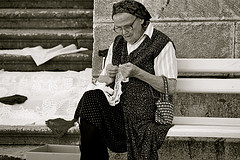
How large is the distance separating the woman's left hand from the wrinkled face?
0.91ft

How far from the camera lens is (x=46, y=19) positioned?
5.62 meters

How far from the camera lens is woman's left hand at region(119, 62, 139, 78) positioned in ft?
10.8

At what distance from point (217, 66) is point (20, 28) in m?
2.67

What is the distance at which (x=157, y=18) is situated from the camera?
169 inches

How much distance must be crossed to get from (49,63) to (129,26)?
186 cm

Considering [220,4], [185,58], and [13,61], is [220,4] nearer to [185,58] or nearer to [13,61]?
[185,58]

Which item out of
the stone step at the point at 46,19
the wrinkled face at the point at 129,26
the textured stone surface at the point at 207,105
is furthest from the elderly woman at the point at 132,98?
the stone step at the point at 46,19

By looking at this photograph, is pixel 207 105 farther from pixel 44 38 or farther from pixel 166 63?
pixel 44 38

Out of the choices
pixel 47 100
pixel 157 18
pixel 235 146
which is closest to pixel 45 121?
pixel 47 100

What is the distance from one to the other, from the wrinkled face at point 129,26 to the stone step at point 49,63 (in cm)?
158

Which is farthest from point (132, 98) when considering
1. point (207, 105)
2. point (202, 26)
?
point (202, 26)

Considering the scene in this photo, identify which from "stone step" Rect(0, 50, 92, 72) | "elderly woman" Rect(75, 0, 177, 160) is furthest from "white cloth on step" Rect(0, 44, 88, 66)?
"elderly woman" Rect(75, 0, 177, 160)

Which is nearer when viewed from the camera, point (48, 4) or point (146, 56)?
point (146, 56)

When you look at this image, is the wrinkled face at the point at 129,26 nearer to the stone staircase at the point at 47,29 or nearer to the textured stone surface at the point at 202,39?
the textured stone surface at the point at 202,39
